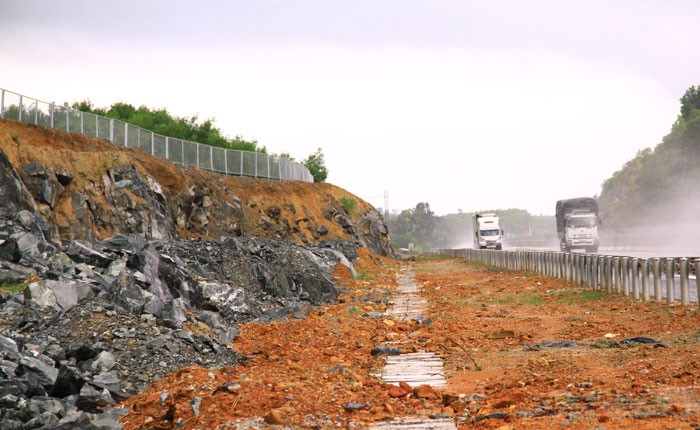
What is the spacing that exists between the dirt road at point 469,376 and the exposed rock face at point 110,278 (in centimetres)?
82

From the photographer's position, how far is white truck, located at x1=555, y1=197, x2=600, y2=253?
53156 mm

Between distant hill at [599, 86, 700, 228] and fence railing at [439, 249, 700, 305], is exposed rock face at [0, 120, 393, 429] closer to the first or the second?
fence railing at [439, 249, 700, 305]

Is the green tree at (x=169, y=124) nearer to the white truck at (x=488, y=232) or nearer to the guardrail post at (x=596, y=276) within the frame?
the white truck at (x=488, y=232)

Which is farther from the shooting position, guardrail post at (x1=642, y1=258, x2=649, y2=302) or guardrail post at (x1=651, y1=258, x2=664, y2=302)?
guardrail post at (x1=642, y1=258, x2=649, y2=302)

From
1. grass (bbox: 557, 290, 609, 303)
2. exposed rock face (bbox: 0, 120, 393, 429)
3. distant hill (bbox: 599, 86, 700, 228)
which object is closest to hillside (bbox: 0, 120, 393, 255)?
exposed rock face (bbox: 0, 120, 393, 429)

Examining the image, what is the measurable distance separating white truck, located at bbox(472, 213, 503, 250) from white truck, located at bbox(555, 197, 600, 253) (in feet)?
62.0

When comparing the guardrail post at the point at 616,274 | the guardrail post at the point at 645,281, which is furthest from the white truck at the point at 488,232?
the guardrail post at the point at 645,281

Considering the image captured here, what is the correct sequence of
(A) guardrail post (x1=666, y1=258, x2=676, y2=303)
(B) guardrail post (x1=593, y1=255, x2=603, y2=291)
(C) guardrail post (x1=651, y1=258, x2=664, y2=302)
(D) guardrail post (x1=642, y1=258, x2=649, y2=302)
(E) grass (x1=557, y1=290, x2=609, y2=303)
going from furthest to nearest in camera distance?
1. (B) guardrail post (x1=593, y1=255, x2=603, y2=291)
2. (E) grass (x1=557, y1=290, x2=609, y2=303)
3. (D) guardrail post (x1=642, y1=258, x2=649, y2=302)
4. (C) guardrail post (x1=651, y1=258, x2=664, y2=302)
5. (A) guardrail post (x1=666, y1=258, x2=676, y2=303)

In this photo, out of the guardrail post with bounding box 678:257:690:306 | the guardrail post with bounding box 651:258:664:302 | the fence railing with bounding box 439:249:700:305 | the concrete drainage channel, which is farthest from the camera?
the guardrail post with bounding box 651:258:664:302

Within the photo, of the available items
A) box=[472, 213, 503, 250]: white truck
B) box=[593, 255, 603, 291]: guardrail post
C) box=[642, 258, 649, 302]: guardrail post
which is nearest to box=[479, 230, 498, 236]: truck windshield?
box=[472, 213, 503, 250]: white truck

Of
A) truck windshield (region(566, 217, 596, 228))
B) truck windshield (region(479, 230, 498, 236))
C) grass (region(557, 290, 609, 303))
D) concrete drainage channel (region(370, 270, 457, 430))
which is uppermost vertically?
truck windshield (region(566, 217, 596, 228))

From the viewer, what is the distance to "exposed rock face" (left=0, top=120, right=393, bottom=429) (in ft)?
33.4

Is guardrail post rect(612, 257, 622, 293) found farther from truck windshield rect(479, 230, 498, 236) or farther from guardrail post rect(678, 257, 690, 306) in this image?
truck windshield rect(479, 230, 498, 236)

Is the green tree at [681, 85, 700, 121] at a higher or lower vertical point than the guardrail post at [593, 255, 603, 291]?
higher
